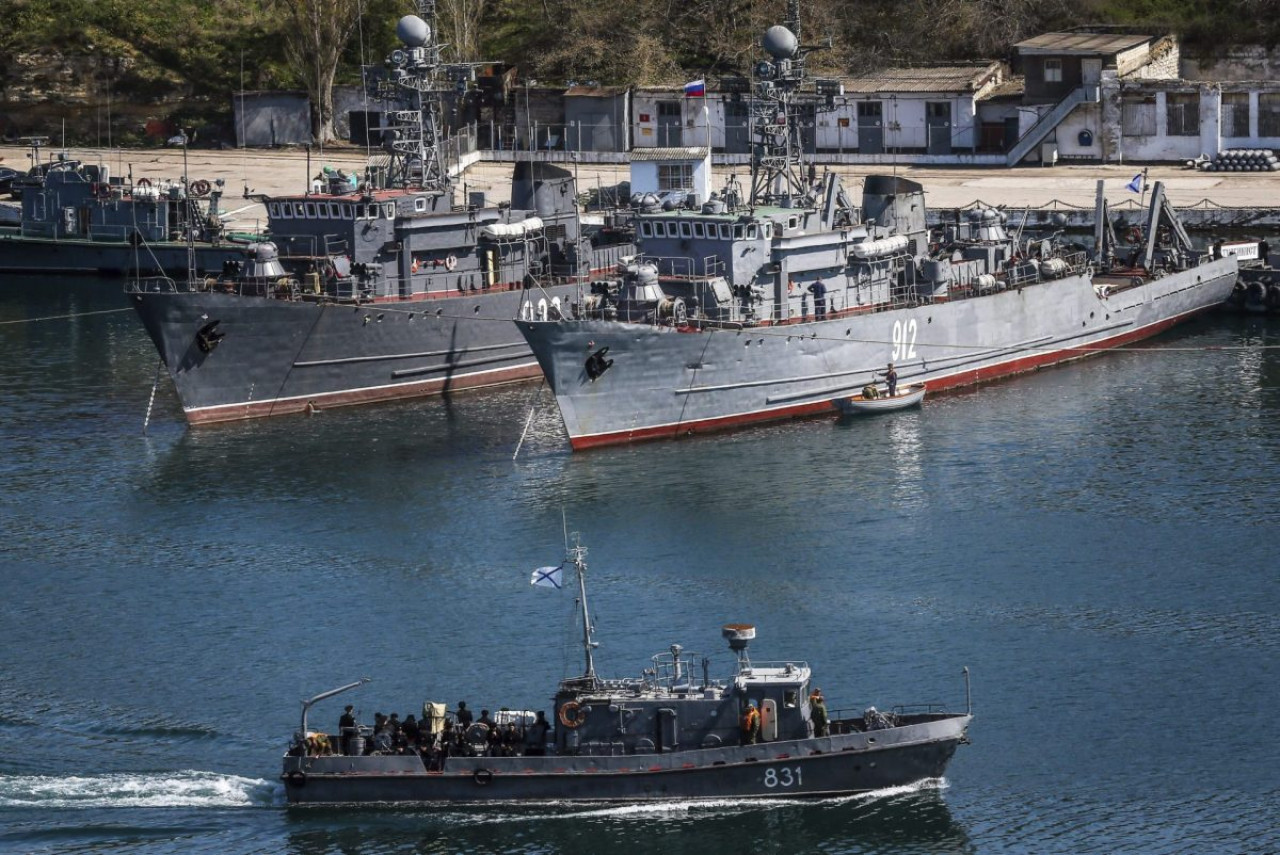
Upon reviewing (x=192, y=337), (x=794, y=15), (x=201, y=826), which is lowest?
(x=201, y=826)

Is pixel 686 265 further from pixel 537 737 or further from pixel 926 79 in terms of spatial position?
pixel 926 79

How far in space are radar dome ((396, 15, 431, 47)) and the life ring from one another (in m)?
47.2

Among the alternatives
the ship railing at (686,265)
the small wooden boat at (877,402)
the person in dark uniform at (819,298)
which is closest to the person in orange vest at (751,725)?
the small wooden boat at (877,402)

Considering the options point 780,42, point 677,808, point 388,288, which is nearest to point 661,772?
point 677,808

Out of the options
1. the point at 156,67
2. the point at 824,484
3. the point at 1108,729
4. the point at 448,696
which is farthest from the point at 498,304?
the point at 156,67

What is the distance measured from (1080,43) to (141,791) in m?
80.3

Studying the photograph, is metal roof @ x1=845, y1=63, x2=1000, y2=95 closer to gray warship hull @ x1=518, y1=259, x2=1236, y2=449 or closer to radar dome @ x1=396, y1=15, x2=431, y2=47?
gray warship hull @ x1=518, y1=259, x2=1236, y2=449

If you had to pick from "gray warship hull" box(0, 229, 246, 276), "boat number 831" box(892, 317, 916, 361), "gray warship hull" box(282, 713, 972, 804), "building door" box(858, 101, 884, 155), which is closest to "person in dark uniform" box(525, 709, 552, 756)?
"gray warship hull" box(282, 713, 972, 804)

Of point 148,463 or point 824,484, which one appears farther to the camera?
point 148,463

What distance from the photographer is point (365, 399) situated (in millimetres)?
78750

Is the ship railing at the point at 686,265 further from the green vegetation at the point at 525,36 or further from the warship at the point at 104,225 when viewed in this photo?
the green vegetation at the point at 525,36

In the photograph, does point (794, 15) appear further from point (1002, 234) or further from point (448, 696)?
point (448, 696)

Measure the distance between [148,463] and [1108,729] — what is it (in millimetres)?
36668

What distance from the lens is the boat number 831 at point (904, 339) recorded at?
A: 76.8 metres
